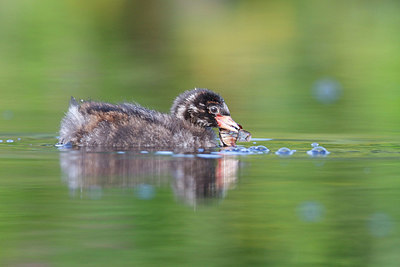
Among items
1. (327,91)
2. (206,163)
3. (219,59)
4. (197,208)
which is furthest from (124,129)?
(219,59)

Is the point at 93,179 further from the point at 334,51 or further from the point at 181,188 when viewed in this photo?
the point at 334,51

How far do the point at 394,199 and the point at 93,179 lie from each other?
258 cm

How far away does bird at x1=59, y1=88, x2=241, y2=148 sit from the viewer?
10977 millimetres

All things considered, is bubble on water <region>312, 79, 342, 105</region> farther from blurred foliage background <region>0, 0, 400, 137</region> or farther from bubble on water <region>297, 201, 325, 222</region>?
bubble on water <region>297, 201, 325, 222</region>

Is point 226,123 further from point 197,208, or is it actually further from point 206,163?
point 197,208

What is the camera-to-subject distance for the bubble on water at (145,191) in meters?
7.99

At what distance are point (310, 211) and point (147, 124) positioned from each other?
3856 mm

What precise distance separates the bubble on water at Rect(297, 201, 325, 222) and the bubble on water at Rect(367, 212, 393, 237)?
387 millimetres

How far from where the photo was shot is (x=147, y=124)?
11109 mm

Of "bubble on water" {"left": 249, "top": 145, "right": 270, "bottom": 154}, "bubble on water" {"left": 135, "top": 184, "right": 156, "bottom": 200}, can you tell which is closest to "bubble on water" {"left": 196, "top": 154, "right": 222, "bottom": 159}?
"bubble on water" {"left": 249, "top": 145, "right": 270, "bottom": 154}

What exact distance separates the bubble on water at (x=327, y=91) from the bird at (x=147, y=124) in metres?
5.56

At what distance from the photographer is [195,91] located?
11891mm

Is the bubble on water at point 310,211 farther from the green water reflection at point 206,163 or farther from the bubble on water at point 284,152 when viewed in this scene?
the bubble on water at point 284,152

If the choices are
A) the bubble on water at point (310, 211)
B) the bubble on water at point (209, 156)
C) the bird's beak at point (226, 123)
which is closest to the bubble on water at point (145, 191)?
the bubble on water at point (310, 211)
